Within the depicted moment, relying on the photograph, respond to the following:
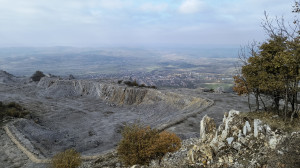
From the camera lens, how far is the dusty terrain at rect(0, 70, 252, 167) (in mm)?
26517

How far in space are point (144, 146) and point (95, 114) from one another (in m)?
32.1

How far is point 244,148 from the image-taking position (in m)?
10.9

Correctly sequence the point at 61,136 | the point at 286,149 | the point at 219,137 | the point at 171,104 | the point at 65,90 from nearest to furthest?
the point at 286,149
the point at 219,137
the point at 61,136
the point at 171,104
the point at 65,90

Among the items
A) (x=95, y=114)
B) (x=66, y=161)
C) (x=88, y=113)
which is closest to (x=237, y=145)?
(x=66, y=161)

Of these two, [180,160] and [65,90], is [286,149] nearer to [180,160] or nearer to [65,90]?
[180,160]

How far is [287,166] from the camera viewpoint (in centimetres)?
831

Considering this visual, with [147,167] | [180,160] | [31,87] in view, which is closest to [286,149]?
[180,160]

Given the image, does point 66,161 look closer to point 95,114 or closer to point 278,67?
point 278,67

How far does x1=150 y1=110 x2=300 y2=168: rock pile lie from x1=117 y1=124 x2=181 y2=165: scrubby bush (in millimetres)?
1993

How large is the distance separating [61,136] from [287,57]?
30.7 metres

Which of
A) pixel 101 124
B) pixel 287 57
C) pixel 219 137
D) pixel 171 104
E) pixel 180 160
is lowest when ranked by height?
pixel 101 124

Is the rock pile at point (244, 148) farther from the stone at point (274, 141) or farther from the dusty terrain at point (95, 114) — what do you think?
the dusty terrain at point (95, 114)

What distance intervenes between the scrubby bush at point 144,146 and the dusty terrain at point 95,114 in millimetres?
2409

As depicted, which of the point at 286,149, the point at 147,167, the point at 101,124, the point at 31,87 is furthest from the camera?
the point at 31,87
